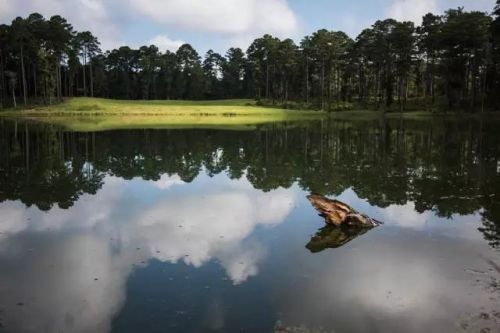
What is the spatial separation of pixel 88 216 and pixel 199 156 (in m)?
13.5

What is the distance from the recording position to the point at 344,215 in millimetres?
12359

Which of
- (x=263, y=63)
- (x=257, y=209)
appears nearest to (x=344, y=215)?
(x=257, y=209)

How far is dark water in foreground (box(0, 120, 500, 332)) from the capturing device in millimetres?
7201

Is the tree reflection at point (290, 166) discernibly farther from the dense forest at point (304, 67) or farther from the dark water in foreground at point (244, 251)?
the dense forest at point (304, 67)

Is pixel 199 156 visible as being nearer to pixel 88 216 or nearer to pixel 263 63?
pixel 88 216

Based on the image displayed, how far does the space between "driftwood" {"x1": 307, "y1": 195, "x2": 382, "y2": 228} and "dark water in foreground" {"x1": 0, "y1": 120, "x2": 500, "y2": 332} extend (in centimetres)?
35

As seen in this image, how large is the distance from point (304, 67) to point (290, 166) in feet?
308

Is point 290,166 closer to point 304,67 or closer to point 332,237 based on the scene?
point 332,237

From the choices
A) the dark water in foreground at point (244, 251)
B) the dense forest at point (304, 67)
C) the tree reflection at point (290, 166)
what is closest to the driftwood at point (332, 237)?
the dark water in foreground at point (244, 251)

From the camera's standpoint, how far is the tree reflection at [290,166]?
1595 cm

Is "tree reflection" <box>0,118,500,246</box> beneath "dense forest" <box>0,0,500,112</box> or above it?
beneath

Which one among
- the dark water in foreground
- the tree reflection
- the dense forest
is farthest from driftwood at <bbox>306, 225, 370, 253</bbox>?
the dense forest

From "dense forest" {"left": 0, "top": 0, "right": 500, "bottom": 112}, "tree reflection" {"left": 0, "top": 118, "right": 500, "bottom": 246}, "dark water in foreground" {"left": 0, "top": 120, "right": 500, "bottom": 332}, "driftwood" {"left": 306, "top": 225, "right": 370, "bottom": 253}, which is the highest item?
"dense forest" {"left": 0, "top": 0, "right": 500, "bottom": 112}

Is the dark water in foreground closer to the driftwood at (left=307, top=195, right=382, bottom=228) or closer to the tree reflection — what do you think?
the tree reflection
